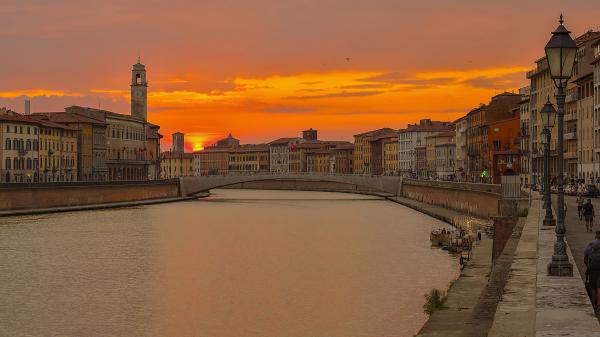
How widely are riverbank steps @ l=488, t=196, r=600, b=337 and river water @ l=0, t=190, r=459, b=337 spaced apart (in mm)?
7497

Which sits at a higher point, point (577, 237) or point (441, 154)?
point (441, 154)

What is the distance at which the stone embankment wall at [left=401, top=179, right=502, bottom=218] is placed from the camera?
5625 cm

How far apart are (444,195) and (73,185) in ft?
100

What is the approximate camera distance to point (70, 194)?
257 feet

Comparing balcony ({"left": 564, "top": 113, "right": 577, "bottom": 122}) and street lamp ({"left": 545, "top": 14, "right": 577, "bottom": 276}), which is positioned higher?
balcony ({"left": 564, "top": 113, "right": 577, "bottom": 122})

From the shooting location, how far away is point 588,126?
220ft

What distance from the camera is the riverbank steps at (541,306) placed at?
933 centimetres

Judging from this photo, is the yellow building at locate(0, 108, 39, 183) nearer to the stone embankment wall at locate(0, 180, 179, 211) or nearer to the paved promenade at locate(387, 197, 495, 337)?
the stone embankment wall at locate(0, 180, 179, 211)

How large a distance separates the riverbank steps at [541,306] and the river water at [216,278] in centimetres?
750

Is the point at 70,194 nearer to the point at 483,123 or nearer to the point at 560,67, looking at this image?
the point at 483,123

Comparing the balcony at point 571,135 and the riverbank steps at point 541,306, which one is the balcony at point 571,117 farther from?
the riverbank steps at point 541,306

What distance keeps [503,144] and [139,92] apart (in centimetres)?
6340

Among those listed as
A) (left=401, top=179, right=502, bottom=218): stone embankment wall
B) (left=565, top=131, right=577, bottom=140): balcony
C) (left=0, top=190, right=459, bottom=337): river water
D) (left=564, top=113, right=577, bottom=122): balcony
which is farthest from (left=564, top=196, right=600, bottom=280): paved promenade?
(left=564, top=113, right=577, bottom=122): balcony

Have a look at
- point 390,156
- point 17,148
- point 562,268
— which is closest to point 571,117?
point 17,148
